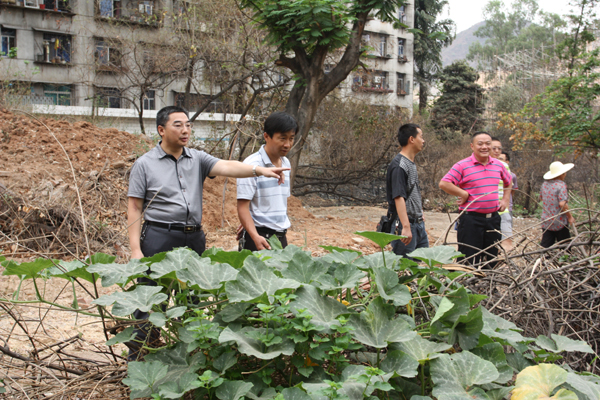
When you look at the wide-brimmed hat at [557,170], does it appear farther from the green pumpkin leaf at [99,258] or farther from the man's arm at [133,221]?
the green pumpkin leaf at [99,258]

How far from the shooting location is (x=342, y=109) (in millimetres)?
16031

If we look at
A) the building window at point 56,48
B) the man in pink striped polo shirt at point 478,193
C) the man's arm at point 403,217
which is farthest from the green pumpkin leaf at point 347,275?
the building window at point 56,48

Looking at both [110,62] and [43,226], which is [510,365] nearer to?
[43,226]

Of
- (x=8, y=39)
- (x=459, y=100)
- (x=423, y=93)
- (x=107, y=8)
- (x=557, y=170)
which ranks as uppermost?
(x=107, y=8)

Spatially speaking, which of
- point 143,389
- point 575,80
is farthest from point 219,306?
point 575,80

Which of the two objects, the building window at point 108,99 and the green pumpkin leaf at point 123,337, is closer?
the green pumpkin leaf at point 123,337

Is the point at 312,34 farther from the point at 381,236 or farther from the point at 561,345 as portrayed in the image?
the point at 561,345

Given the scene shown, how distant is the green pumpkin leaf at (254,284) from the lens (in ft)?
3.76

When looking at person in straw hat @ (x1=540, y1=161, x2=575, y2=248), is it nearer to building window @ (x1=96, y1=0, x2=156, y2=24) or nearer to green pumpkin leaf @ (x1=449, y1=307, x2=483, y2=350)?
green pumpkin leaf @ (x1=449, y1=307, x2=483, y2=350)

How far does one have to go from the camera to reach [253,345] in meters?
1.14

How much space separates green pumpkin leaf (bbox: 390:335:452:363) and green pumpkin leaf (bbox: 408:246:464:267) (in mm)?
285

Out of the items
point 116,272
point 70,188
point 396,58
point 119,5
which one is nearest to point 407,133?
point 116,272

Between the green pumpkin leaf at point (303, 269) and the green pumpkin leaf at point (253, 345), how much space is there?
0.21 meters

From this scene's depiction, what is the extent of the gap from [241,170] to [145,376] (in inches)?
71.6
